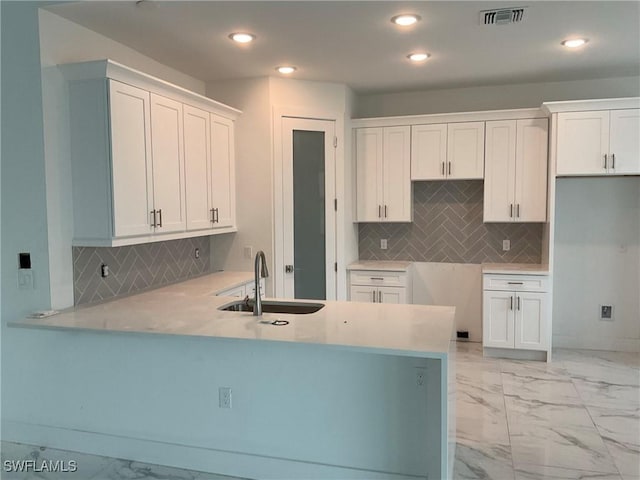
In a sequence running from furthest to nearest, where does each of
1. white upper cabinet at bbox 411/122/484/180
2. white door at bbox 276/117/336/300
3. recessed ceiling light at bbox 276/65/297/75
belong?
white upper cabinet at bbox 411/122/484/180
white door at bbox 276/117/336/300
recessed ceiling light at bbox 276/65/297/75

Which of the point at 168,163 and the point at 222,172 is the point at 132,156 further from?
the point at 222,172

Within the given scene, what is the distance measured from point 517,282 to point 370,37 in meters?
2.62

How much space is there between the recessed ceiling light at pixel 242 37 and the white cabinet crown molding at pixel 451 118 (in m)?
1.92

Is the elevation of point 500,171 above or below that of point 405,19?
below

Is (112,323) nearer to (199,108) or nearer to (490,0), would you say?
(199,108)

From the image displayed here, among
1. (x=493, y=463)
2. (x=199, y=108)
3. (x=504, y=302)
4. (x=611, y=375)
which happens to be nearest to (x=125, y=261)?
(x=199, y=108)

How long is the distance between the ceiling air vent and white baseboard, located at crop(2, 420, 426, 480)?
2.70 meters

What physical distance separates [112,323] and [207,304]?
0.63 m

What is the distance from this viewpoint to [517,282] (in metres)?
4.71

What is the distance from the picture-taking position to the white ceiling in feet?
9.94

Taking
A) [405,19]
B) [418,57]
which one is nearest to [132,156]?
[405,19]

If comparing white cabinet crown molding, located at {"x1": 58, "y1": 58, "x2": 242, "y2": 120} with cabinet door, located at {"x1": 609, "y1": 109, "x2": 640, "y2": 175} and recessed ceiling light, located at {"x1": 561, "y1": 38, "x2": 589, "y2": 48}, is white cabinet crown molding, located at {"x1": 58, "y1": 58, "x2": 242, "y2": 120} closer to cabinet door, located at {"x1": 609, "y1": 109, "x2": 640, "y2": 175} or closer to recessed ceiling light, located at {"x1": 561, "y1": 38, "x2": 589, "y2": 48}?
recessed ceiling light, located at {"x1": 561, "y1": 38, "x2": 589, "y2": 48}

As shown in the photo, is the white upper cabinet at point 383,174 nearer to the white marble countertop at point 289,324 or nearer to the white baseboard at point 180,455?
the white marble countertop at point 289,324

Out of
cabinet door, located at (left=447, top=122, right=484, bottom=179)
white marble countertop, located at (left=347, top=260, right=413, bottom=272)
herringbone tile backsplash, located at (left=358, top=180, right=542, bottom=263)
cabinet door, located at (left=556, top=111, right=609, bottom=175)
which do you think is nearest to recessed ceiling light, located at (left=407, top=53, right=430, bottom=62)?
cabinet door, located at (left=447, top=122, right=484, bottom=179)
